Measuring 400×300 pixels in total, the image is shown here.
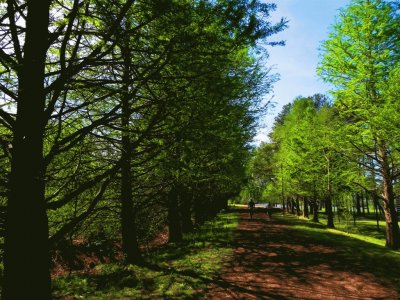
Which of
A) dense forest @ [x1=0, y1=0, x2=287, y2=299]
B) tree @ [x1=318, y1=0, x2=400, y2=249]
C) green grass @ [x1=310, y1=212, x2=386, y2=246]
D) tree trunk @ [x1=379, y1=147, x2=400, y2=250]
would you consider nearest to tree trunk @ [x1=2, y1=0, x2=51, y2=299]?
dense forest @ [x1=0, y1=0, x2=287, y2=299]

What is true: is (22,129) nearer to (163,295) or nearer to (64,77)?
(64,77)

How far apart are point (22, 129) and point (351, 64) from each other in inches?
591

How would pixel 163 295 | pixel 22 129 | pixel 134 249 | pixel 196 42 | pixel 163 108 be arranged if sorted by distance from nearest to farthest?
pixel 22 129 → pixel 196 42 → pixel 163 108 → pixel 163 295 → pixel 134 249

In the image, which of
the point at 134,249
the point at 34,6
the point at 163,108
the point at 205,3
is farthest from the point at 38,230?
the point at 134,249

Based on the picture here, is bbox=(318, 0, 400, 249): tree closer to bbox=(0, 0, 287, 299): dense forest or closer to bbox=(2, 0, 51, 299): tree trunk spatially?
bbox=(0, 0, 287, 299): dense forest

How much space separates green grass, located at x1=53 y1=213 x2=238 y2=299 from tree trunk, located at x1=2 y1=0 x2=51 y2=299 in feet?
14.1

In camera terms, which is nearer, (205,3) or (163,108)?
(205,3)

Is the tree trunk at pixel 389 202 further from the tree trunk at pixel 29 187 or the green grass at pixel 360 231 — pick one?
the tree trunk at pixel 29 187

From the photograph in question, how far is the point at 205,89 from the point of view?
481cm

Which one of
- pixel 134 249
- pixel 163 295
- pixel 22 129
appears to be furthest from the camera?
pixel 134 249

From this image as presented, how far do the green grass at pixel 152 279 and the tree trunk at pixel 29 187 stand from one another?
14.1 ft

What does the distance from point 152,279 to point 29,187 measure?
6113 millimetres

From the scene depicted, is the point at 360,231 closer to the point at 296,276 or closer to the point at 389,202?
the point at 389,202

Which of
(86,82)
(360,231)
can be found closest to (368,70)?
(86,82)
